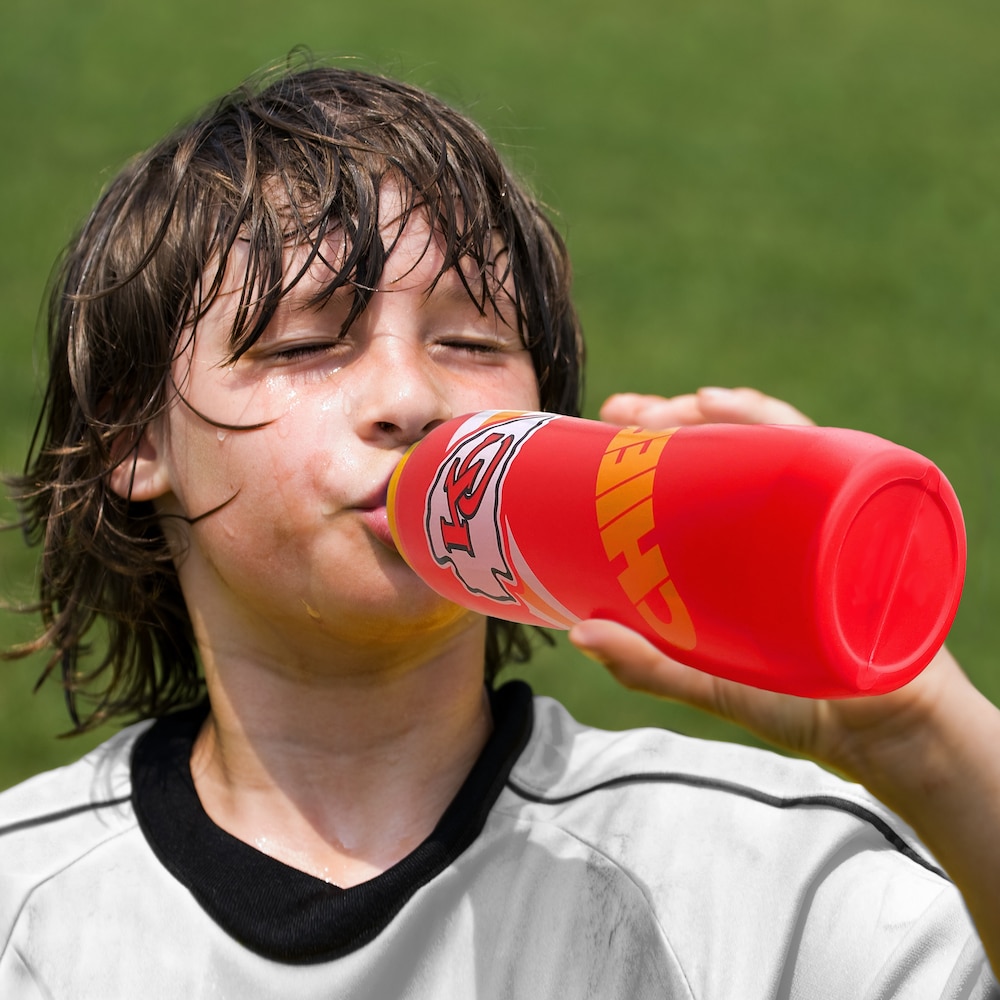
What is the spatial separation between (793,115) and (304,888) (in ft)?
20.4

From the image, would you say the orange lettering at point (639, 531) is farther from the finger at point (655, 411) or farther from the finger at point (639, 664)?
the finger at point (655, 411)

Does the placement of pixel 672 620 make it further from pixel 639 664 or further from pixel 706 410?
pixel 706 410

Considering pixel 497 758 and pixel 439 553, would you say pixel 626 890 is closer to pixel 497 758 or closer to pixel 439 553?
pixel 497 758

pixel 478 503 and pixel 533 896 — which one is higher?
pixel 478 503

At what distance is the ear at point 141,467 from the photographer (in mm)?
1655

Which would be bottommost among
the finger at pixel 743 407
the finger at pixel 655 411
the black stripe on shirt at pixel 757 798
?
the black stripe on shirt at pixel 757 798

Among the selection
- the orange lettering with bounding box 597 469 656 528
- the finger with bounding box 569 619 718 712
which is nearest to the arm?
the finger with bounding box 569 619 718 712

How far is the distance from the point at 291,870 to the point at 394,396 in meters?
0.57

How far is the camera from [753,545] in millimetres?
912

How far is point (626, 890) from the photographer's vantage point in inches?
57.0

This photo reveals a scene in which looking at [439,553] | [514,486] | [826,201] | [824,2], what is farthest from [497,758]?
[824,2]

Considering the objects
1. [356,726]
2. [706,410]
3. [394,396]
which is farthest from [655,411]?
[356,726]

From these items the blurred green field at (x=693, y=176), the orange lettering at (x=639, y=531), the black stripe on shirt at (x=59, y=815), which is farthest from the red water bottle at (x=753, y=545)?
the blurred green field at (x=693, y=176)

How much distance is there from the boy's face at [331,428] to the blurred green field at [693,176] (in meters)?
1.81
